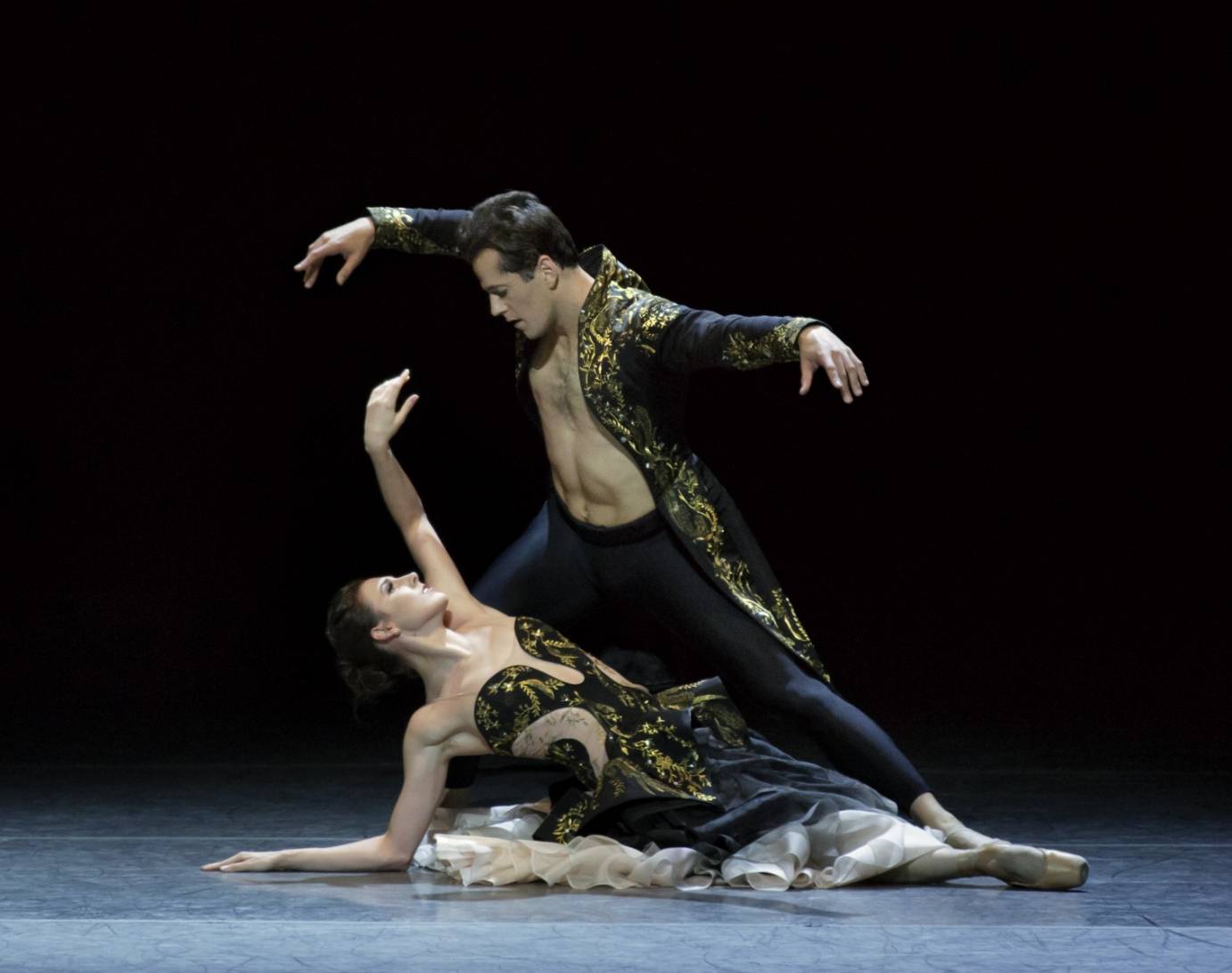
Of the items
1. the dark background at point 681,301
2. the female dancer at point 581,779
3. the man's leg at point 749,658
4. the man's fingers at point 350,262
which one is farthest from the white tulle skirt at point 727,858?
the dark background at point 681,301

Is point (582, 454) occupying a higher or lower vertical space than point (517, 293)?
lower

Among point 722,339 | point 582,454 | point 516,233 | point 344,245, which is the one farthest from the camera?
point 344,245

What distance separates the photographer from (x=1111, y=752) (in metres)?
4.22

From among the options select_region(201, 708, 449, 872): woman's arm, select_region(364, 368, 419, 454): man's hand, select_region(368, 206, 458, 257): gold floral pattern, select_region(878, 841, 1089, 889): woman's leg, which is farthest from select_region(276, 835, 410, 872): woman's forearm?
select_region(368, 206, 458, 257): gold floral pattern

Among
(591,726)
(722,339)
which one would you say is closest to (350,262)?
(722,339)

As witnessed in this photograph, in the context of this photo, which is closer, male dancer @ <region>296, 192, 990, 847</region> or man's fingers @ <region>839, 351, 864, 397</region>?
man's fingers @ <region>839, 351, 864, 397</region>

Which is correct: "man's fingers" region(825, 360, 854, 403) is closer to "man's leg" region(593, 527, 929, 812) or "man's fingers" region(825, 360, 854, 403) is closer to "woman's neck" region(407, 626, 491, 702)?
"man's leg" region(593, 527, 929, 812)

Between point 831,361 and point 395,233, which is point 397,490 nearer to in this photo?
point 395,233

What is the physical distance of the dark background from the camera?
4824mm

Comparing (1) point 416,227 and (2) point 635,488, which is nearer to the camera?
(2) point 635,488

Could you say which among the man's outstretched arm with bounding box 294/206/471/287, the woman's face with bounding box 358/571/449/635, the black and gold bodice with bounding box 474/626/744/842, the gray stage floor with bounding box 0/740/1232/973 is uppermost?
the man's outstretched arm with bounding box 294/206/471/287

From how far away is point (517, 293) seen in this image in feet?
10.5

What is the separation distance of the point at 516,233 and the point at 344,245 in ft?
1.35

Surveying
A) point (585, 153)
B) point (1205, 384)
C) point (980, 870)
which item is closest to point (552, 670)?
point (980, 870)
